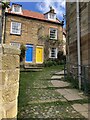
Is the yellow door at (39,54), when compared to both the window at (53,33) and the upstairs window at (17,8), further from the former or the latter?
the upstairs window at (17,8)

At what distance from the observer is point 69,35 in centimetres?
859

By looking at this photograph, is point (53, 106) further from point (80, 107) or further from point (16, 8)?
point (16, 8)

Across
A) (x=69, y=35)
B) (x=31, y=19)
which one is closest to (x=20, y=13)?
(x=31, y=19)

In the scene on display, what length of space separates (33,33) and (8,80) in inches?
689

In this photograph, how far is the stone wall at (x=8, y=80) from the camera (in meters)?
2.53

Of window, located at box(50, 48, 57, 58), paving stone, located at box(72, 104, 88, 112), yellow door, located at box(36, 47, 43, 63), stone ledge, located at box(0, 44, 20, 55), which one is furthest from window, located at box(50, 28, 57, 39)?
stone ledge, located at box(0, 44, 20, 55)

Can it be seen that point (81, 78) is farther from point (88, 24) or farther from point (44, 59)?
point (44, 59)

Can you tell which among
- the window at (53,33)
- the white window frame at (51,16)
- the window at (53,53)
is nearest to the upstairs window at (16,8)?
the white window frame at (51,16)

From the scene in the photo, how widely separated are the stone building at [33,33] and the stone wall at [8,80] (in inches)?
630

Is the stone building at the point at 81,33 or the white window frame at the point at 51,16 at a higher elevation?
the white window frame at the point at 51,16

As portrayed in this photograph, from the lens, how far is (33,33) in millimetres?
Result: 19781

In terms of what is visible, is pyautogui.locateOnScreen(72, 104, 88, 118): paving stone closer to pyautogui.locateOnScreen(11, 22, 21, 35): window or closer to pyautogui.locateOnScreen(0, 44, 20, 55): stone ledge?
pyautogui.locateOnScreen(0, 44, 20, 55): stone ledge

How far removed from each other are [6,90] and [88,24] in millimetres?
4690

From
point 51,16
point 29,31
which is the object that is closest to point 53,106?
point 29,31
